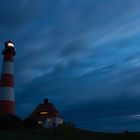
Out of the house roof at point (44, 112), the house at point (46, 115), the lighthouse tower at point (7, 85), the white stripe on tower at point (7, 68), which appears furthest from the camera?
the house roof at point (44, 112)

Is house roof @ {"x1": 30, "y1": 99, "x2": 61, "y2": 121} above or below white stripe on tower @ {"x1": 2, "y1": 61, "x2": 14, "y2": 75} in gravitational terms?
below

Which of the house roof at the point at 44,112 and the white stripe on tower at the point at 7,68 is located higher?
the white stripe on tower at the point at 7,68

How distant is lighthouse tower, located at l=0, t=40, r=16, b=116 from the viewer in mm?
52781

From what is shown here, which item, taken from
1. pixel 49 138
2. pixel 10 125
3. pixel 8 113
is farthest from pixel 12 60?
pixel 49 138

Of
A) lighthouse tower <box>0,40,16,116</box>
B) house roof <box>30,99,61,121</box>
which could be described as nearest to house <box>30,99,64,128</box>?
house roof <box>30,99,61,121</box>

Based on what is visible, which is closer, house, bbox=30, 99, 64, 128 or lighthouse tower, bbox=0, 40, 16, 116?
lighthouse tower, bbox=0, 40, 16, 116

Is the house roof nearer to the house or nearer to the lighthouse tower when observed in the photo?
the house

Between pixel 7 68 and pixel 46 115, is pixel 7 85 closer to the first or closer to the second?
pixel 7 68

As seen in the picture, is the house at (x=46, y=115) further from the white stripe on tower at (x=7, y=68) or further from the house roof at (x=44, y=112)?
the white stripe on tower at (x=7, y=68)

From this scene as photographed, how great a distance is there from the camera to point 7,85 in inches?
2112

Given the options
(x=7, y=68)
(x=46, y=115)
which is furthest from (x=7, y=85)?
(x=46, y=115)

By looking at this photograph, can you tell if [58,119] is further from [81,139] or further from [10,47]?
[81,139]

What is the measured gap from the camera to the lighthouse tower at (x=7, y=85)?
5278 cm

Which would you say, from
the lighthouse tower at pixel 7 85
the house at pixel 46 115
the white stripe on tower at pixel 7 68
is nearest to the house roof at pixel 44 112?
the house at pixel 46 115
